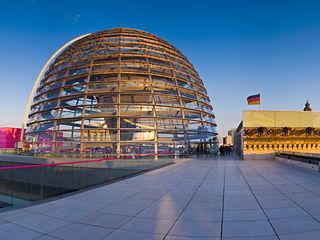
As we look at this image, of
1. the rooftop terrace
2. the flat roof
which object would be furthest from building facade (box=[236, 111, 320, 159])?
the rooftop terrace

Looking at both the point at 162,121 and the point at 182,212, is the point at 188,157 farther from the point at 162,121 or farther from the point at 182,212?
the point at 182,212

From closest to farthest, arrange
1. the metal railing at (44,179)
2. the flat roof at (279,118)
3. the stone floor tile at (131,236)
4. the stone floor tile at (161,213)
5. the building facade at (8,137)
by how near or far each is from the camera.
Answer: the stone floor tile at (131,236)
the stone floor tile at (161,213)
the metal railing at (44,179)
the flat roof at (279,118)
the building facade at (8,137)

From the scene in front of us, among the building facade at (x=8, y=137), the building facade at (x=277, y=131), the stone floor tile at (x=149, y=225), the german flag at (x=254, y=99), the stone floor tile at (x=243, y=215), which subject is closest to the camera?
the stone floor tile at (x=149, y=225)

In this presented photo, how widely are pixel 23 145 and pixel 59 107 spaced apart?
821 centimetres

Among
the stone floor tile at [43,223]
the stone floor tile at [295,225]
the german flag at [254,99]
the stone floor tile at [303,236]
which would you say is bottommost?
the stone floor tile at [43,223]

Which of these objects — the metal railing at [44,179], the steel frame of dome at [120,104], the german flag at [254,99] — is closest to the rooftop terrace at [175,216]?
the metal railing at [44,179]

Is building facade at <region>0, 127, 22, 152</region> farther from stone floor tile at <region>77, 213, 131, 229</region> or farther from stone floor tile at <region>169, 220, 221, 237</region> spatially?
stone floor tile at <region>169, 220, 221, 237</region>

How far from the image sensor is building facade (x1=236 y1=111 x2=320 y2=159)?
26.6 meters

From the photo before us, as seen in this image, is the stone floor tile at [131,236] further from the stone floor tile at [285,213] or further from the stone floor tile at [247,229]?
the stone floor tile at [285,213]

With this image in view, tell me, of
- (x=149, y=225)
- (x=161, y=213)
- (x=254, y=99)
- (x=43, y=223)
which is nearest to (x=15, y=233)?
(x=43, y=223)

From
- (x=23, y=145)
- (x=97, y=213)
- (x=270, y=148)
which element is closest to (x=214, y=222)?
(x=97, y=213)

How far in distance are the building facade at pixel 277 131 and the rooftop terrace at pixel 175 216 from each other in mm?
18862

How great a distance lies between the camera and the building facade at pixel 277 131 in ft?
87.3

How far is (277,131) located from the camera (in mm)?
26609
